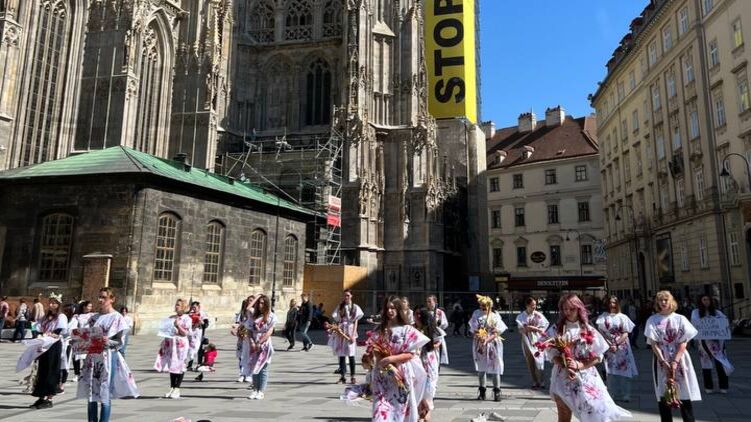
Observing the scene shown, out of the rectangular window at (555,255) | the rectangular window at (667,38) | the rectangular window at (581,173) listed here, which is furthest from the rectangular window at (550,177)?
the rectangular window at (667,38)

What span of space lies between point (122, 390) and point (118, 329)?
0.68m

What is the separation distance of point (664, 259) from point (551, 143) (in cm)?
2595

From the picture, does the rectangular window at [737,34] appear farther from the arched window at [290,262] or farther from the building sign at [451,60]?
the arched window at [290,262]

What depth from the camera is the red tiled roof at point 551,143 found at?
5384 cm

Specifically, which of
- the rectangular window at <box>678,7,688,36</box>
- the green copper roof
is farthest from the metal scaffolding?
the rectangular window at <box>678,7,688,36</box>

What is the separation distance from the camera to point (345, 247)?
109 ft

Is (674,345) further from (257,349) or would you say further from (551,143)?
(551,143)

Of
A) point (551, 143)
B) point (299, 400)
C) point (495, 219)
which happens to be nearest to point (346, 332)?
point (299, 400)

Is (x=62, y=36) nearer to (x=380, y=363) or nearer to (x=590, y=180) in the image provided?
(x=380, y=363)

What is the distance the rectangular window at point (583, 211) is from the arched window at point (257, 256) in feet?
117

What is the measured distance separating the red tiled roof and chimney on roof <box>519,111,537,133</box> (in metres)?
0.53

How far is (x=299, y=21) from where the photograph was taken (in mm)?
40500

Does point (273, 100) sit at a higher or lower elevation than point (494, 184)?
higher

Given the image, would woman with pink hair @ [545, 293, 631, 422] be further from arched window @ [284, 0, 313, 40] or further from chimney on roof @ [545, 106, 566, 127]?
chimney on roof @ [545, 106, 566, 127]
